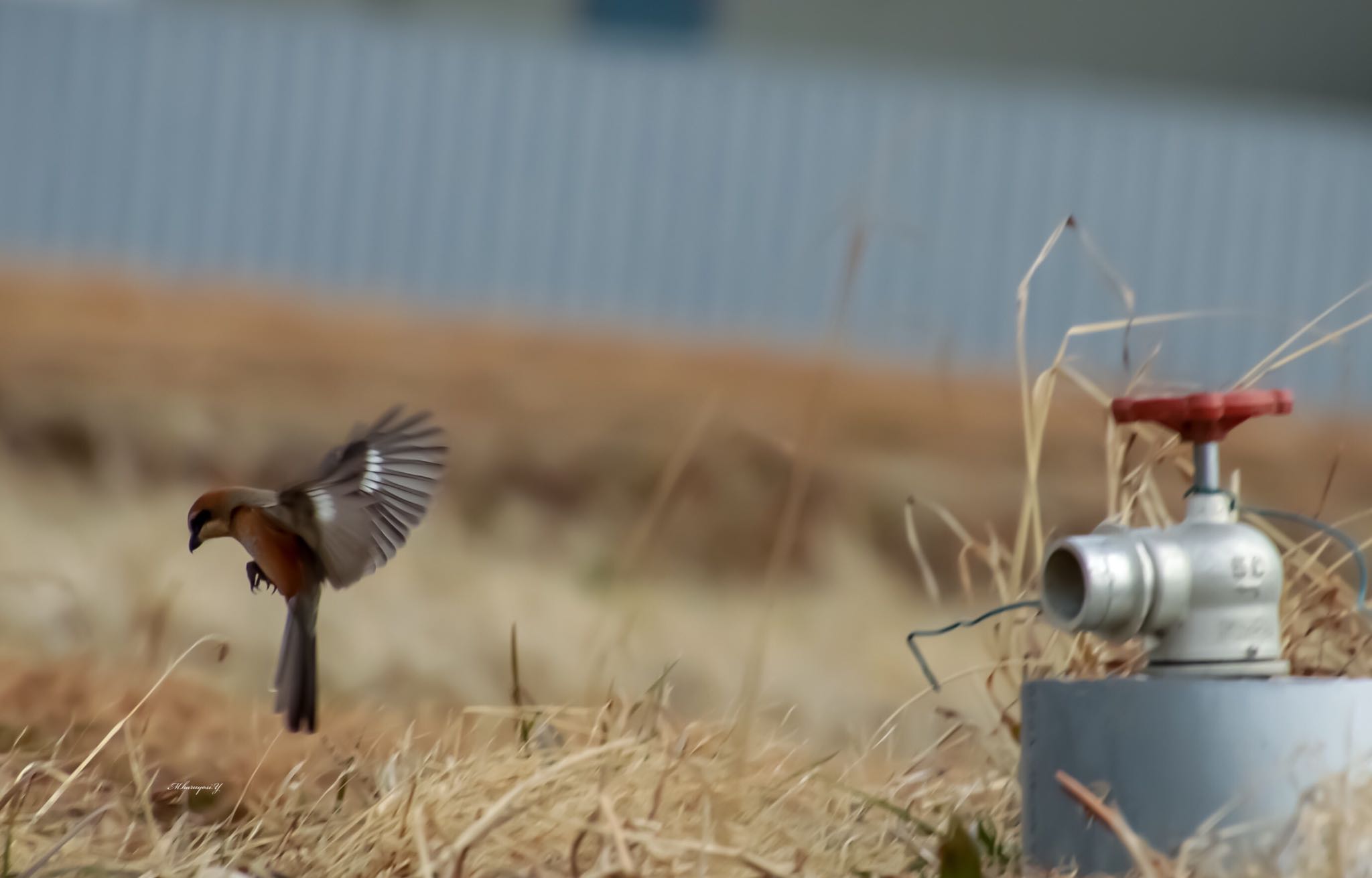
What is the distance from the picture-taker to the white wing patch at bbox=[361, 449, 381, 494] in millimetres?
572

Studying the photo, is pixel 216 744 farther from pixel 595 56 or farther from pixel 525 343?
pixel 595 56

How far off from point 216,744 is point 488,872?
15.4 inches

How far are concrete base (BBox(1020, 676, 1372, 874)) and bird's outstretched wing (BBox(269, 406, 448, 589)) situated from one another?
33 cm

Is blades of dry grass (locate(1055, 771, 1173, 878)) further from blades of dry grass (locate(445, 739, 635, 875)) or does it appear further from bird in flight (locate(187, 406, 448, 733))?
bird in flight (locate(187, 406, 448, 733))

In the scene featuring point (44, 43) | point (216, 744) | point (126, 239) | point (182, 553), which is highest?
point (44, 43)

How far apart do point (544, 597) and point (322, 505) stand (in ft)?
6.28

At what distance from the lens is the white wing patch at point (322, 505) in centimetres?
56

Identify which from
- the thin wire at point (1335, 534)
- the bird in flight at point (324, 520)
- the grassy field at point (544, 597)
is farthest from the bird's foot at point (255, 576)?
the thin wire at point (1335, 534)

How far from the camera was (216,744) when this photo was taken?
95cm

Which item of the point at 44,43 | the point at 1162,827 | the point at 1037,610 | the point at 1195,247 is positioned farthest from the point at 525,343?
the point at 1162,827

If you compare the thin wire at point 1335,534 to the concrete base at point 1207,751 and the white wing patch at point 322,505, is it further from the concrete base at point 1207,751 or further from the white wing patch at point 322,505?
the white wing patch at point 322,505

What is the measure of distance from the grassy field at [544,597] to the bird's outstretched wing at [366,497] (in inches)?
5.0

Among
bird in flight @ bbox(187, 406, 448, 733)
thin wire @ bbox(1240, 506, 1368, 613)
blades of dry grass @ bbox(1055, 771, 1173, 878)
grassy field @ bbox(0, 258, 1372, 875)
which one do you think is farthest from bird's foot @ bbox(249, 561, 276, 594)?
thin wire @ bbox(1240, 506, 1368, 613)

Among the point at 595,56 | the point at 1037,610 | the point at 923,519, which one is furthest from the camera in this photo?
the point at 595,56
